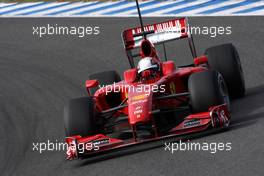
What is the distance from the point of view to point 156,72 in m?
12.1

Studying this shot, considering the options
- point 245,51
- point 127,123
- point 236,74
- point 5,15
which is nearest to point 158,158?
point 127,123

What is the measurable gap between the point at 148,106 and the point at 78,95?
4.11 meters

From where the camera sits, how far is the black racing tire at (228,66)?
12.8 metres

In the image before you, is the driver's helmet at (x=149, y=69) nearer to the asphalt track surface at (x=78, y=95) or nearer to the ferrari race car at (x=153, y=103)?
the ferrari race car at (x=153, y=103)

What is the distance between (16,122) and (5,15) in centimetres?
951

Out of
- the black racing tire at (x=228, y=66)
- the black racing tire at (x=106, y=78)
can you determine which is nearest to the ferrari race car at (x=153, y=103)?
the black racing tire at (x=228, y=66)

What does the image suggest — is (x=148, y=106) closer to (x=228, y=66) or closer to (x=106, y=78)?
(x=228, y=66)

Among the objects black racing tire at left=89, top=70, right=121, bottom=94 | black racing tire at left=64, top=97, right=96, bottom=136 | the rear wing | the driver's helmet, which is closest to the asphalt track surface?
black racing tire at left=64, top=97, right=96, bottom=136

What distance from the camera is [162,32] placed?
527 inches

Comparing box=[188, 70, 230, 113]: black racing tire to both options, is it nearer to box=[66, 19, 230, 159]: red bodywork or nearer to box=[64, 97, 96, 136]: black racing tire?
box=[66, 19, 230, 159]: red bodywork

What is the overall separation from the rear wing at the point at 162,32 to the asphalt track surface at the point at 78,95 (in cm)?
139

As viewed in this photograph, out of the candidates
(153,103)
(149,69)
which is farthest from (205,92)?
(149,69)

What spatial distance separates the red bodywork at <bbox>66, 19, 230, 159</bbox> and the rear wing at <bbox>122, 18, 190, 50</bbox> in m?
0.86

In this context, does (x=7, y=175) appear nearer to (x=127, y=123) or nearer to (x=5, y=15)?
(x=127, y=123)
